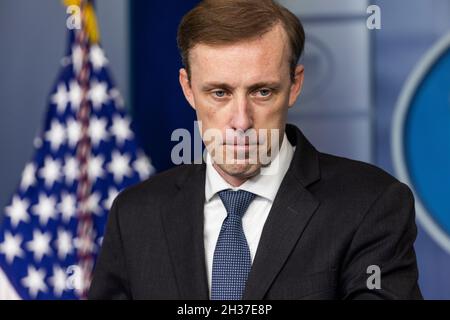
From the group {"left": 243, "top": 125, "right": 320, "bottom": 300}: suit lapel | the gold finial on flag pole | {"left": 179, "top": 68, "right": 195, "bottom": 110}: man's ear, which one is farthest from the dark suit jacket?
the gold finial on flag pole

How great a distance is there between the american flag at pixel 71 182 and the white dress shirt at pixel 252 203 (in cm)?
107

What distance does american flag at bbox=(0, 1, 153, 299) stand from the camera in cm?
225

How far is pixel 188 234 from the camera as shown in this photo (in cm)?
120

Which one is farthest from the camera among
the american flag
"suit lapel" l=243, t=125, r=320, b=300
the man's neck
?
the american flag

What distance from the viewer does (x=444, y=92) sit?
8.02 ft

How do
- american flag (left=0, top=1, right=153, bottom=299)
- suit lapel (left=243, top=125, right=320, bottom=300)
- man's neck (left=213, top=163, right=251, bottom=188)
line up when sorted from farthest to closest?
american flag (left=0, top=1, right=153, bottom=299)
man's neck (left=213, top=163, right=251, bottom=188)
suit lapel (left=243, top=125, right=320, bottom=300)

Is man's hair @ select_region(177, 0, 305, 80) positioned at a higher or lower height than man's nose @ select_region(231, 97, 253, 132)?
higher

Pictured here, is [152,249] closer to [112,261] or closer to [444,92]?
[112,261]

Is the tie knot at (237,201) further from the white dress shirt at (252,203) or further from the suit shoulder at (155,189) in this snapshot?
the suit shoulder at (155,189)

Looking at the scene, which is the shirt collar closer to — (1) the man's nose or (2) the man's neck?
(2) the man's neck
